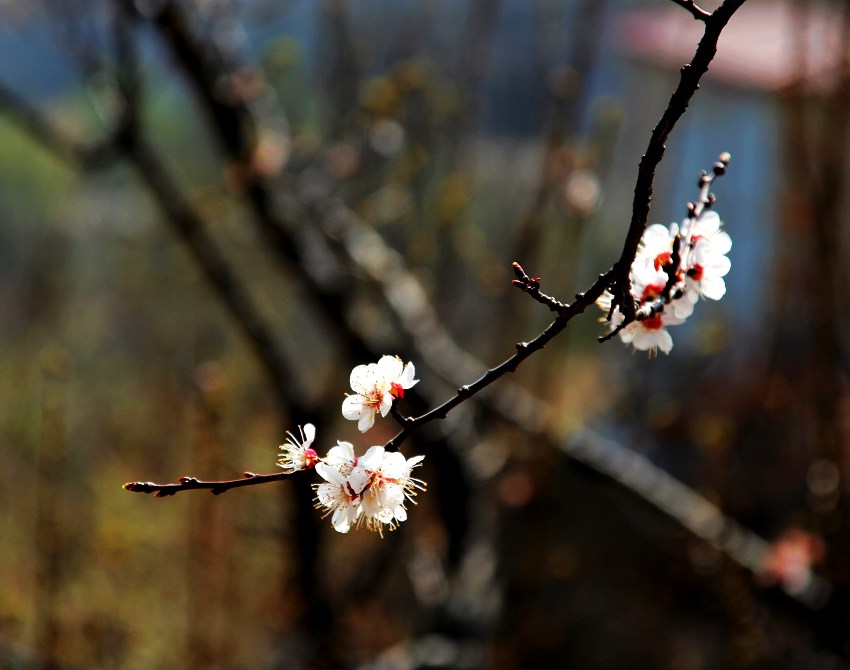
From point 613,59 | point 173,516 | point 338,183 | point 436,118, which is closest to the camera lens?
point 338,183

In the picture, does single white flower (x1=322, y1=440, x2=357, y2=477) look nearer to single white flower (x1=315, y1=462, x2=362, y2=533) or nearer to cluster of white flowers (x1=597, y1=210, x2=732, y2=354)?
single white flower (x1=315, y1=462, x2=362, y2=533)

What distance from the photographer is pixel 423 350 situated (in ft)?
8.16

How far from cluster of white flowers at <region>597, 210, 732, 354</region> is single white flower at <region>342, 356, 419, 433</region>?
0.21 m

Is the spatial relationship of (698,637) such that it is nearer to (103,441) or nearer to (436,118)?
(436,118)

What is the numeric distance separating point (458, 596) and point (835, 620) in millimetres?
930

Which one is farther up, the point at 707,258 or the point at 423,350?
the point at 423,350

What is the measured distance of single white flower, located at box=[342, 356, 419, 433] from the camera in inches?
32.6

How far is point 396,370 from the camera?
2.78 feet

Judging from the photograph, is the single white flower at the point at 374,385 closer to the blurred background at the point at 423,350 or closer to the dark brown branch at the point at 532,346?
the dark brown branch at the point at 532,346

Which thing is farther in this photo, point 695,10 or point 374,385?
point 374,385

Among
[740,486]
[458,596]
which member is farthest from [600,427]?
[458,596]

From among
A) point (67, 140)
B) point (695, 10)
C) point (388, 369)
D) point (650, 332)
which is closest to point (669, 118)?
point (695, 10)

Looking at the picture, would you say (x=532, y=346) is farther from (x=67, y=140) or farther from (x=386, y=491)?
(x=67, y=140)

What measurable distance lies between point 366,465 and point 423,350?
5.67 feet
